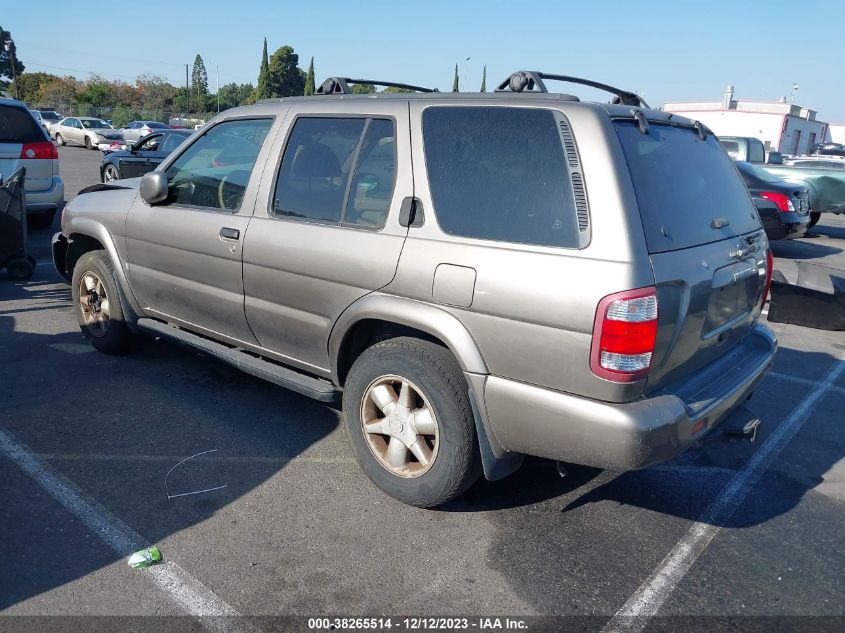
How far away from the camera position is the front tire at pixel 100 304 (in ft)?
16.7

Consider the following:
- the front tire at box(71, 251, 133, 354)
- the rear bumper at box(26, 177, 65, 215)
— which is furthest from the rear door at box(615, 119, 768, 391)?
the rear bumper at box(26, 177, 65, 215)

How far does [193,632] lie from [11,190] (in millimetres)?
5753

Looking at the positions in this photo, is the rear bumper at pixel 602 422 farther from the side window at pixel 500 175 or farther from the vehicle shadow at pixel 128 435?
the vehicle shadow at pixel 128 435

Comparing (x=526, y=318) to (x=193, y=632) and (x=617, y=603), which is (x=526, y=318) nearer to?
(x=617, y=603)

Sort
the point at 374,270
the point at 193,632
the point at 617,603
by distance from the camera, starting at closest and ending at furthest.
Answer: the point at 193,632 → the point at 617,603 → the point at 374,270

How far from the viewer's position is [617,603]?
9.33 ft

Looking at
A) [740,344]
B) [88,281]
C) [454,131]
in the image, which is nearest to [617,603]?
[740,344]

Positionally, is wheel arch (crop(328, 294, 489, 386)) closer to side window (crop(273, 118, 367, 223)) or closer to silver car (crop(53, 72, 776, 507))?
silver car (crop(53, 72, 776, 507))

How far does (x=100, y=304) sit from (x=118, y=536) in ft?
8.63

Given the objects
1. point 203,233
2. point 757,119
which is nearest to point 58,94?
point 757,119

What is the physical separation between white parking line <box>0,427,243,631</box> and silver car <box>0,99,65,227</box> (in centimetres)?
633

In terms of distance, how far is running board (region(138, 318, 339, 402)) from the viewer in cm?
381

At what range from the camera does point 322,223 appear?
12.2 ft

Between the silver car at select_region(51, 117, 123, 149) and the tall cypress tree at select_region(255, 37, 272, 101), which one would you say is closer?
the silver car at select_region(51, 117, 123, 149)
